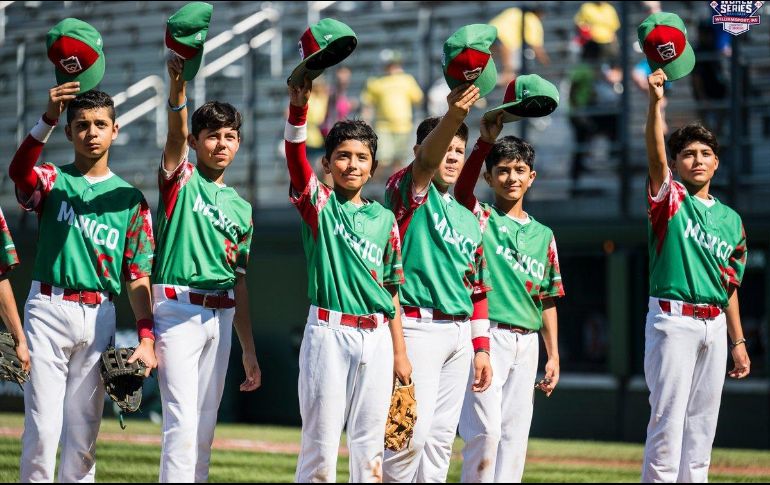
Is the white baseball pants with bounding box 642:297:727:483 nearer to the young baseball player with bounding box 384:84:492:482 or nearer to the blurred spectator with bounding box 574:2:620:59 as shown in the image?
the young baseball player with bounding box 384:84:492:482

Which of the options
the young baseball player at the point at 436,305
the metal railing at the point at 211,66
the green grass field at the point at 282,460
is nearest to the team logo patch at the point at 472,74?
the young baseball player at the point at 436,305

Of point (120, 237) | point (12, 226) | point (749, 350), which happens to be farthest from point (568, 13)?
point (120, 237)

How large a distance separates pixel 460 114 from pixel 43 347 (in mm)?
2082

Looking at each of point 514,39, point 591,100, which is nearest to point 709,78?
point 591,100

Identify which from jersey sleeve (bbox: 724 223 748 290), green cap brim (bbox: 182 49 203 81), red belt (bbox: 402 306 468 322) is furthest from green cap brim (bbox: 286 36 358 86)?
jersey sleeve (bbox: 724 223 748 290)

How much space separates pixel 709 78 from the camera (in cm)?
1195

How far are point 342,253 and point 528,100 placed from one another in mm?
1271

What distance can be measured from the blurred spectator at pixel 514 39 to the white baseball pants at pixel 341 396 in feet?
26.3

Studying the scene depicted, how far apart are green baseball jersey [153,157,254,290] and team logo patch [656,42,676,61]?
220cm

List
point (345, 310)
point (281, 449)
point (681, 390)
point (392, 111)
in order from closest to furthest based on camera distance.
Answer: point (345, 310), point (681, 390), point (281, 449), point (392, 111)

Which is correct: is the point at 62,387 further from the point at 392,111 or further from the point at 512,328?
the point at 392,111

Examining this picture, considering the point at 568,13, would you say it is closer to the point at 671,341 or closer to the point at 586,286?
the point at 586,286

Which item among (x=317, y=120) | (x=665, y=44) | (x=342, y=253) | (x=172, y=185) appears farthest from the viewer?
(x=317, y=120)

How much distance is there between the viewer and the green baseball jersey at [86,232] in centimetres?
530
